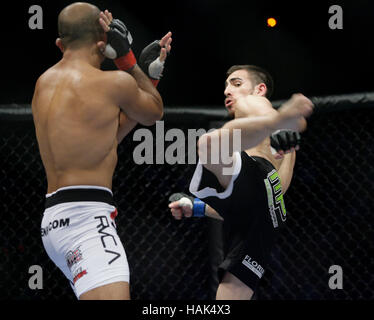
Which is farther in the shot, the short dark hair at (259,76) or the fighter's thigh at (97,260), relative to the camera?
the short dark hair at (259,76)

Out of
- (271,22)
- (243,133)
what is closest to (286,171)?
(243,133)

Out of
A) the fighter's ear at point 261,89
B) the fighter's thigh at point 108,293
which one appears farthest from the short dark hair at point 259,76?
the fighter's thigh at point 108,293

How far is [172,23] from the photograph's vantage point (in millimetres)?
3998

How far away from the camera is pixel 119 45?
1.92 metres

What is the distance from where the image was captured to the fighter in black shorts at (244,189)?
1933 mm

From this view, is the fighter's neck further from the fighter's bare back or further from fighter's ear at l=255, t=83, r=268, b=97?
fighter's ear at l=255, t=83, r=268, b=97

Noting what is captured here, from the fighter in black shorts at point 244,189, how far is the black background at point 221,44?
1729 millimetres

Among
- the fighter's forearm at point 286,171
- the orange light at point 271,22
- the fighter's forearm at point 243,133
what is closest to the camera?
the fighter's forearm at point 243,133

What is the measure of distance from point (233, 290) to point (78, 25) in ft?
3.87

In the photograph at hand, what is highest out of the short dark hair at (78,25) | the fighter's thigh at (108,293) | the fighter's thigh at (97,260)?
the short dark hair at (78,25)

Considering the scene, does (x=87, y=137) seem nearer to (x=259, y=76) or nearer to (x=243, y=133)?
(x=243, y=133)

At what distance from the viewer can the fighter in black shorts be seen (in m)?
1.93

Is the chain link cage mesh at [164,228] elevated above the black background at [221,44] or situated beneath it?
situated beneath

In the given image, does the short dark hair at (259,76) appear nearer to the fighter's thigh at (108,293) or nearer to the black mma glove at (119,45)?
the black mma glove at (119,45)
